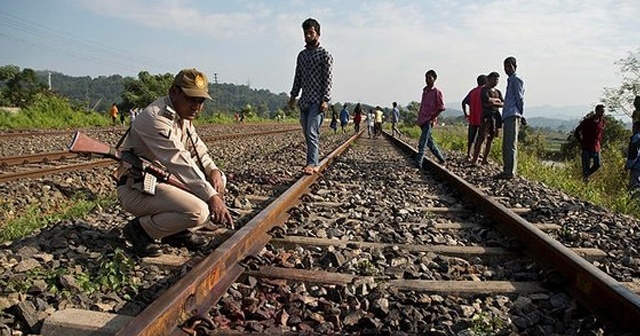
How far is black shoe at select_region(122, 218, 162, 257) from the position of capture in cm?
307

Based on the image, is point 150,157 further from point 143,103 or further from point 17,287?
point 143,103

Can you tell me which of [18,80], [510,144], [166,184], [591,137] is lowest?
[166,184]

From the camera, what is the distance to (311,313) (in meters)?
2.34

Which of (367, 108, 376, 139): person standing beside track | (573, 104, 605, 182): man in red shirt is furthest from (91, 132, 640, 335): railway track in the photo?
(367, 108, 376, 139): person standing beside track

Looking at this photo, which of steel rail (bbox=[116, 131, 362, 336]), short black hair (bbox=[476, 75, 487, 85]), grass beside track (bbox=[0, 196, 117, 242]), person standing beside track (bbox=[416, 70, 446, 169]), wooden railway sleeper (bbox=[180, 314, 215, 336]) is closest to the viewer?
steel rail (bbox=[116, 131, 362, 336])

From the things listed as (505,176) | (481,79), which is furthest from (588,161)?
(505,176)

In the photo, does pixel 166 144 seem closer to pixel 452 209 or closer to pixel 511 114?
pixel 452 209

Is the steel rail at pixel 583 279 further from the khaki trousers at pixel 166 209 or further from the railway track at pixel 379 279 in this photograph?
the khaki trousers at pixel 166 209

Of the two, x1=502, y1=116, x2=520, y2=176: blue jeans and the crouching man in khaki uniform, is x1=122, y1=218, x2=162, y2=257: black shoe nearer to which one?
the crouching man in khaki uniform

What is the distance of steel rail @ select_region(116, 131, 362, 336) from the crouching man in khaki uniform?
24 cm

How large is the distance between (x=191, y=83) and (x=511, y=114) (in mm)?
6074

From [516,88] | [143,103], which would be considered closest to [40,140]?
Answer: [516,88]

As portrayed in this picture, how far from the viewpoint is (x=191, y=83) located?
10.1 feet

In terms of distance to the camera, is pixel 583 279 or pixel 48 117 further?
pixel 48 117
